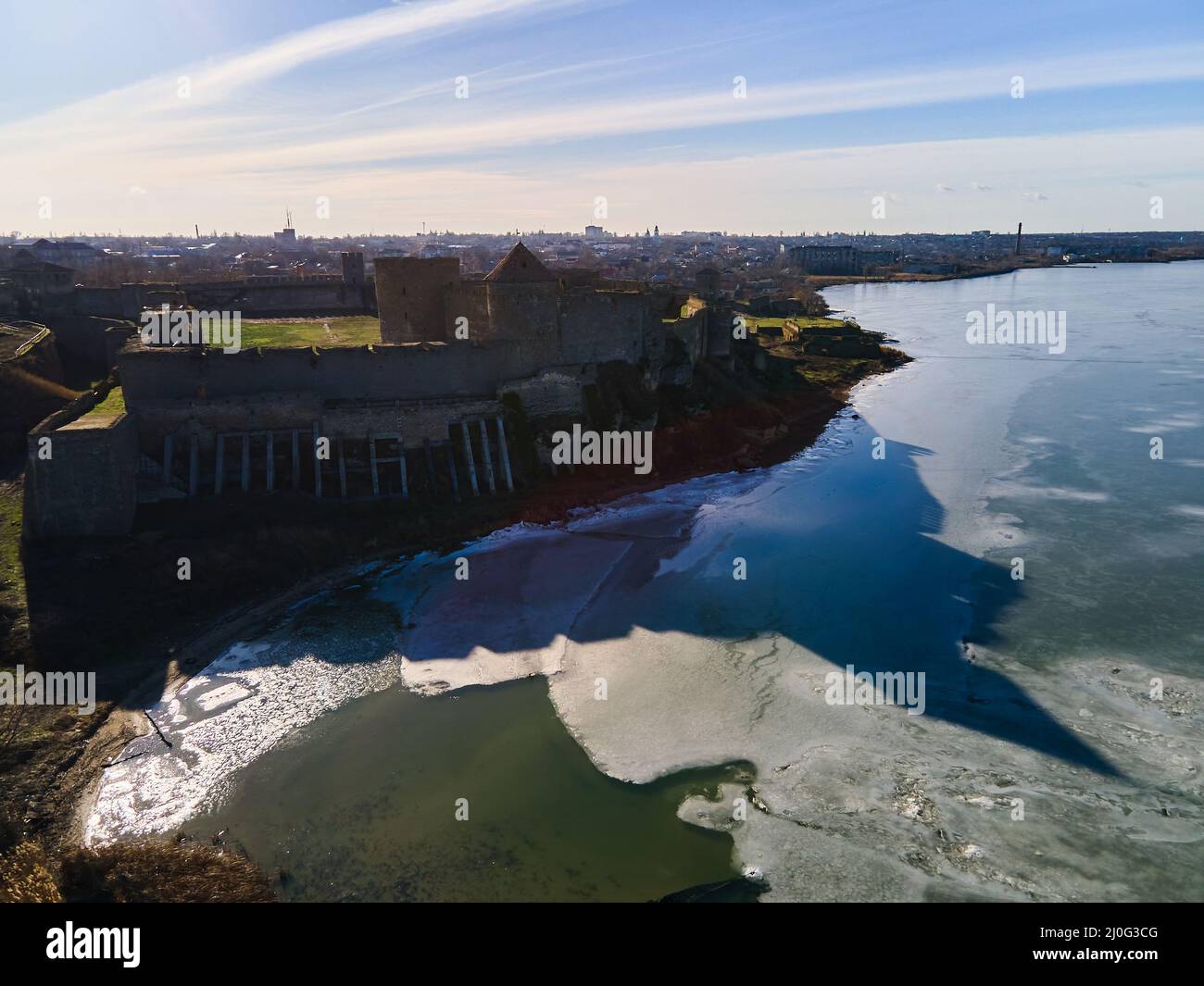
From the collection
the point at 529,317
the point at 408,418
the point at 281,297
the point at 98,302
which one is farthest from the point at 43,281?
the point at 529,317

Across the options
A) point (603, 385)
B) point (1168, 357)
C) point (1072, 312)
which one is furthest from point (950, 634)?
point (1072, 312)

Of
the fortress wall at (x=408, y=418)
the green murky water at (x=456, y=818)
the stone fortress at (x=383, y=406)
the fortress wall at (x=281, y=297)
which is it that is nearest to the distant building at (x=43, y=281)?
the fortress wall at (x=281, y=297)

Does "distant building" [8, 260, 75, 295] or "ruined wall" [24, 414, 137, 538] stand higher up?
"distant building" [8, 260, 75, 295]

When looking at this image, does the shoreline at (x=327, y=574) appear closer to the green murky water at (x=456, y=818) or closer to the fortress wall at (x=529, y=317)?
the green murky water at (x=456, y=818)

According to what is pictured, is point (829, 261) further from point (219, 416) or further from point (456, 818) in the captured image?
point (456, 818)

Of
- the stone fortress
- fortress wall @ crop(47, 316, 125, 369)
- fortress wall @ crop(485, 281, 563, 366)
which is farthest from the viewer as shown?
fortress wall @ crop(47, 316, 125, 369)

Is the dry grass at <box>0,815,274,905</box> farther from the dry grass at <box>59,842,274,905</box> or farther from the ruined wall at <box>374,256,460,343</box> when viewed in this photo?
the ruined wall at <box>374,256,460,343</box>

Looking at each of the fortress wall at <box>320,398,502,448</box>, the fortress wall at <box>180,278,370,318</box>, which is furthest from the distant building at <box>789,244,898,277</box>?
the fortress wall at <box>320,398,502,448</box>

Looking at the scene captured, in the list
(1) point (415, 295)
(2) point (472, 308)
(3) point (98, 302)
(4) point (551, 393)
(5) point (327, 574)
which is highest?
(3) point (98, 302)
